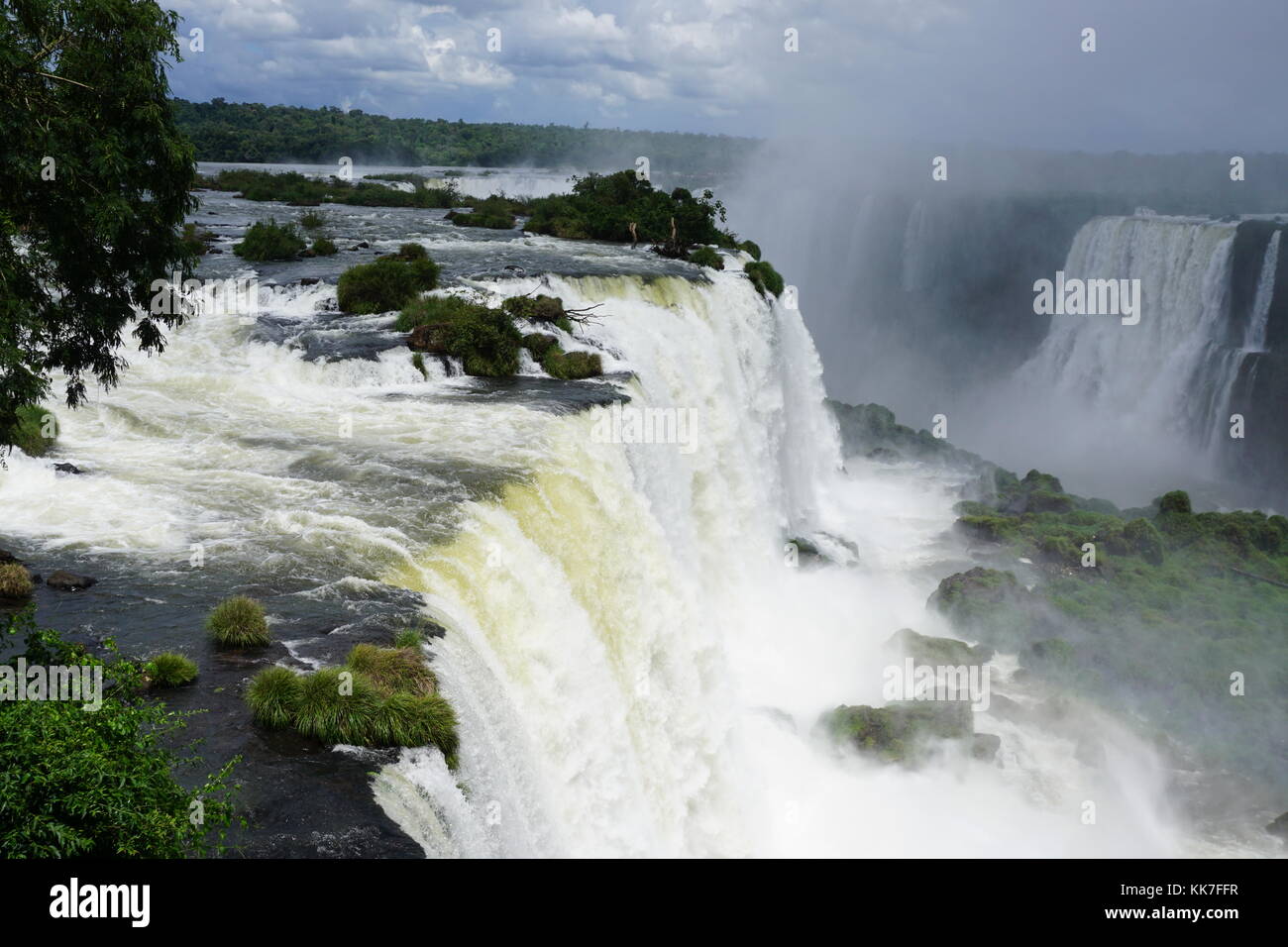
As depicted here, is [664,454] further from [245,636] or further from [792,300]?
[792,300]

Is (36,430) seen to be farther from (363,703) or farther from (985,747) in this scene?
(985,747)

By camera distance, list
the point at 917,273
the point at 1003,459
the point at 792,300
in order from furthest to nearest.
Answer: the point at 917,273 → the point at 1003,459 → the point at 792,300

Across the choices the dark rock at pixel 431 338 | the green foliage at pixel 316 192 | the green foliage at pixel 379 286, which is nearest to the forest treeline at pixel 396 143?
the green foliage at pixel 316 192

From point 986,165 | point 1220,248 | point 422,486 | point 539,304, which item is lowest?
point 422,486

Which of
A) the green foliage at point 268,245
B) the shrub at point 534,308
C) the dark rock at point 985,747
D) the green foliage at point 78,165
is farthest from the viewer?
the green foliage at point 268,245

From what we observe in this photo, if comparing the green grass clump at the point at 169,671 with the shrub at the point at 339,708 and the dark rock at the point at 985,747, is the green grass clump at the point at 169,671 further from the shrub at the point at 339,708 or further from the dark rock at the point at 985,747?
the dark rock at the point at 985,747
